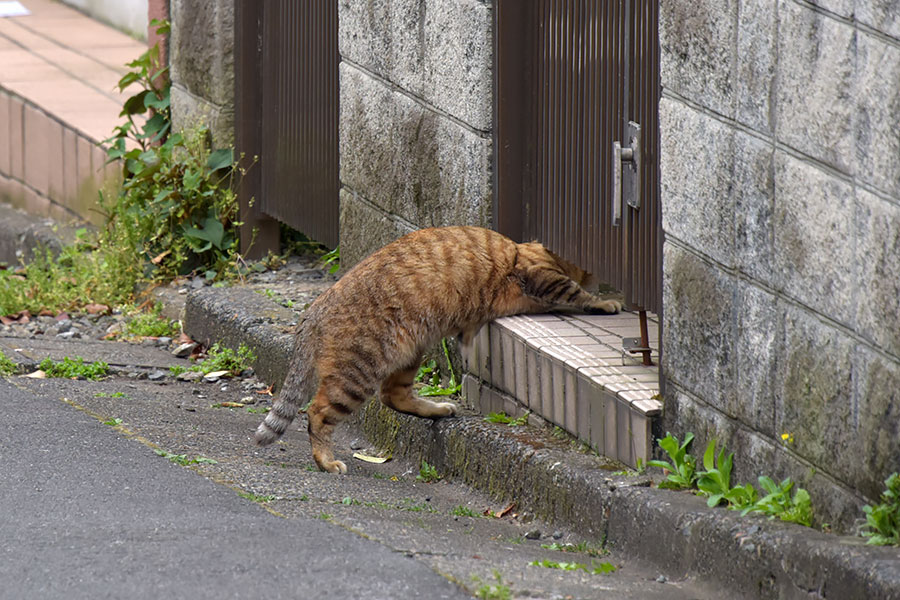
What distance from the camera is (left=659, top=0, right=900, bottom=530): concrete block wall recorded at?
11.1 feet

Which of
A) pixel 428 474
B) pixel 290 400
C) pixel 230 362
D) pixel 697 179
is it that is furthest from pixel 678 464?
pixel 230 362

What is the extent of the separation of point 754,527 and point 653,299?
1202 mm

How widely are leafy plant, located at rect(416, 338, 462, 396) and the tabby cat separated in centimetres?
33

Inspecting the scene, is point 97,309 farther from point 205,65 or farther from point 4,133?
point 4,133

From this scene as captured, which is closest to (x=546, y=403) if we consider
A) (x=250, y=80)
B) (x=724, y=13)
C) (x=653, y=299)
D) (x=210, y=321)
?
(x=653, y=299)

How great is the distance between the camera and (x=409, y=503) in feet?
16.3

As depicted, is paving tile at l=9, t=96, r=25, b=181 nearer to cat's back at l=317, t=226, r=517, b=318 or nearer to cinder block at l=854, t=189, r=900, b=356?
cat's back at l=317, t=226, r=517, b=318

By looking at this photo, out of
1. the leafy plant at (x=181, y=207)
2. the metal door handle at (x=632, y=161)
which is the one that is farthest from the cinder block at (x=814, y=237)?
the leafy plant at (x=181, y=207)

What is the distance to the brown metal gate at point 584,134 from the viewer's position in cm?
479

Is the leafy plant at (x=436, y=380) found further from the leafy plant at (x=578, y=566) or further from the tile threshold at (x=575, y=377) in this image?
the leafy plant at (x=578, y=566)

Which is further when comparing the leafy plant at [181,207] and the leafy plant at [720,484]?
the leafy plant at [181,207]

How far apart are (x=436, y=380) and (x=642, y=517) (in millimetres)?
2146

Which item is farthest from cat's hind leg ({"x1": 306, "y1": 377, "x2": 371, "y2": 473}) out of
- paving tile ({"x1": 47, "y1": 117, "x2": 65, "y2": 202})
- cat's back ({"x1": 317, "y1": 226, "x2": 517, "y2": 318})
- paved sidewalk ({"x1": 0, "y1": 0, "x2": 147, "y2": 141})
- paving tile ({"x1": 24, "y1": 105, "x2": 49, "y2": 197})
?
paving tile ({"x1": 24, "y1": 105, "x2": 49, "y2": 197})

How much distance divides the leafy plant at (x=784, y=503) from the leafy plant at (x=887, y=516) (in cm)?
30
